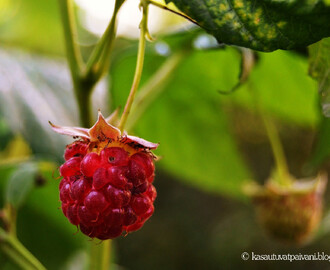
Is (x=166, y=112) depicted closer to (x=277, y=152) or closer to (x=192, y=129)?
(x=192, y=129)

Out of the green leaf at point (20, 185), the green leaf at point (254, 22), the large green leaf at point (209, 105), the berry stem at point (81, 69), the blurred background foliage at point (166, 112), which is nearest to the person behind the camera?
the green leaf at point (254, 22)

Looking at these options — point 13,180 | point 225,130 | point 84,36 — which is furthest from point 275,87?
point 84,36

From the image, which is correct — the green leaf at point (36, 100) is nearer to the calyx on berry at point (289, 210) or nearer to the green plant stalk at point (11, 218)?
the green plant stalk at point (11, 218)

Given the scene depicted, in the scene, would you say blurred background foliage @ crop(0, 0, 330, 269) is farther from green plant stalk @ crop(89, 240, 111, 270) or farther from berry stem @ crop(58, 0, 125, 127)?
berry stem @ crop(58, 0, 125, 127)

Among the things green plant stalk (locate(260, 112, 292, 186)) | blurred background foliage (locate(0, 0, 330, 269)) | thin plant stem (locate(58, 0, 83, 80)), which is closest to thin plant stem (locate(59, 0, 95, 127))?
thin plant stem (locate(58, 0, 83, 80))

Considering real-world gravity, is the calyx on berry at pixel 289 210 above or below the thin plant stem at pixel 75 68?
below

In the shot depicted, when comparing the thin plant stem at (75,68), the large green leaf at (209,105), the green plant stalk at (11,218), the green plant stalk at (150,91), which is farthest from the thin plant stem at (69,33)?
the large green leaf at (209,105)
